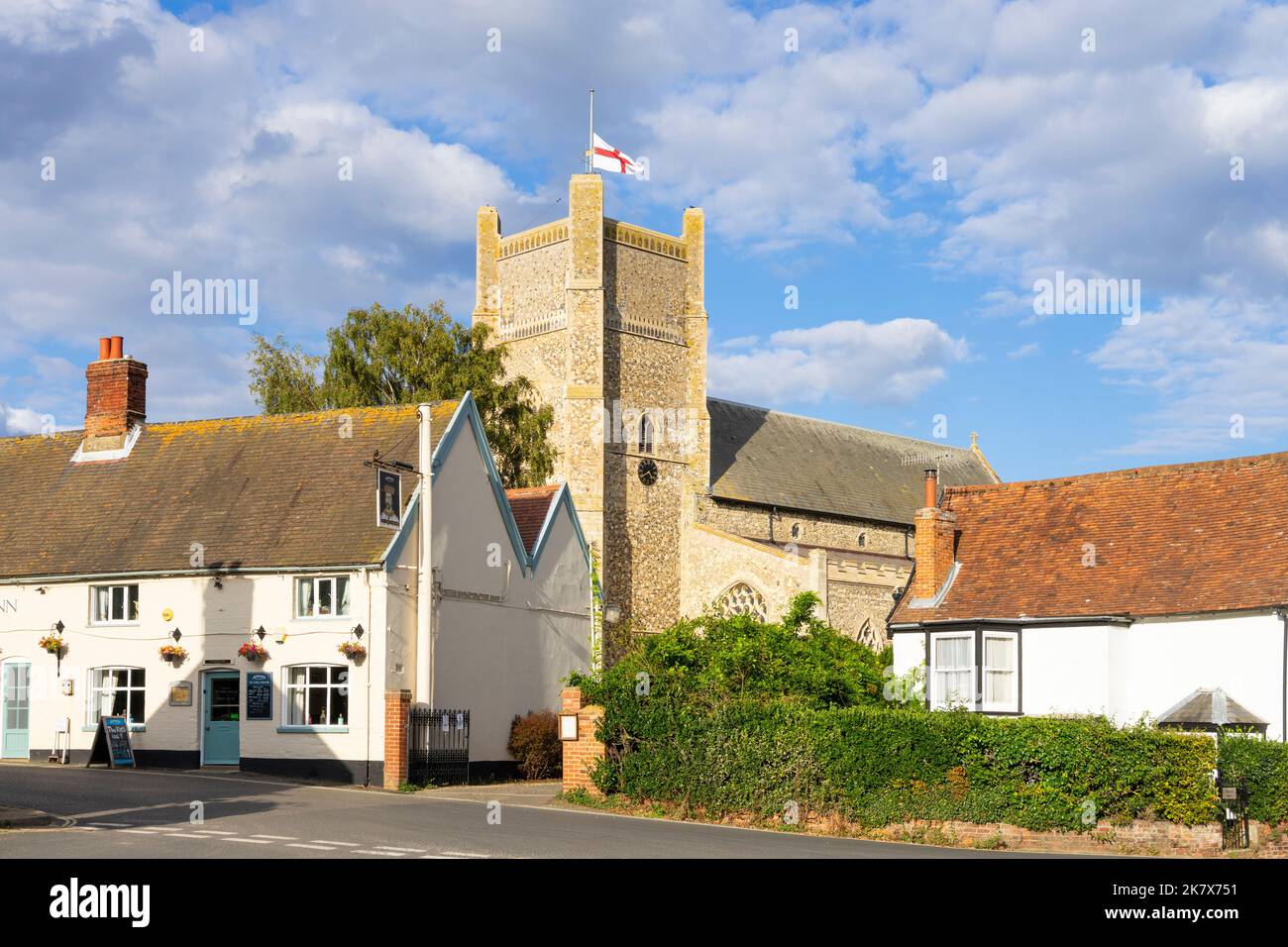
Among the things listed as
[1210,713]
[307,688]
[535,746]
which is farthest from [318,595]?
[1210,713]

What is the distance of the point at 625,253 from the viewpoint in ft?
193

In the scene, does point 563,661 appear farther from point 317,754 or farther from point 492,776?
point 317,754

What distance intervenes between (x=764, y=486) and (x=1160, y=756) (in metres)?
39.5

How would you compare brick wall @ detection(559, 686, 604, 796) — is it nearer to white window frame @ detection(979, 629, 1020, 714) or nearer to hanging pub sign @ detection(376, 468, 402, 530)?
hanging pub sign @ detection(376, 468, 402, 530)

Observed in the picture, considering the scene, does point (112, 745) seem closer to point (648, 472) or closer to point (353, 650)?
point (353, 650)

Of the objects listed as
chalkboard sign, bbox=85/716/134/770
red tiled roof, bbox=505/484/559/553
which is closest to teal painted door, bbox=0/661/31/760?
chalkboard sign, bbox=85/716/134/770

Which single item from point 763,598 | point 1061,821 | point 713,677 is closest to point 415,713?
point 713,677

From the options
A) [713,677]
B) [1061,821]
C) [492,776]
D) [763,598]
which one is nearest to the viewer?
[1061,821]

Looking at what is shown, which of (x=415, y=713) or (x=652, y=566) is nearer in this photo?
(x=415, y=713)

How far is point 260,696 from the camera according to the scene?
99.2 ft

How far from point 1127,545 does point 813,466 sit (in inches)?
1374

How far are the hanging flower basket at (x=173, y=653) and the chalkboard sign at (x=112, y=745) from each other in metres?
1.61

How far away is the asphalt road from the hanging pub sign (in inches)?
214

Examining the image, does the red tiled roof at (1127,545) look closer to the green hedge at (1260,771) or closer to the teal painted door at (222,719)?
the green hedge at (1260,771)
